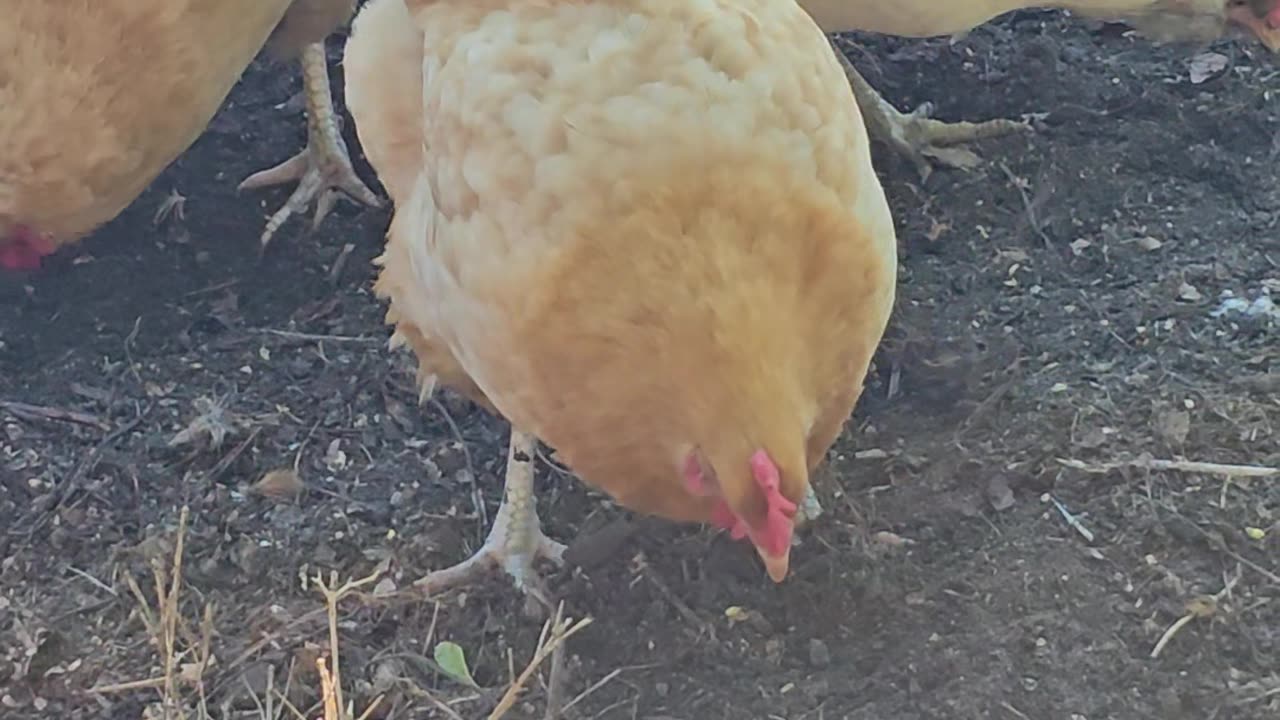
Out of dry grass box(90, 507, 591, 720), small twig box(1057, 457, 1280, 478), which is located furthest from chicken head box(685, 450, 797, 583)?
small twig box(1057, 457, 1280, 478)

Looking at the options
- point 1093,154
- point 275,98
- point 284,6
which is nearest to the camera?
point 284,6

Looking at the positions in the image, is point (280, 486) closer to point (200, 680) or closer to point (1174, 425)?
point (200, 680)

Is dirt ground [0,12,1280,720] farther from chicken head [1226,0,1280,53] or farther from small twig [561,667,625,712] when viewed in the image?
chicken head [1226,0,1280,53]

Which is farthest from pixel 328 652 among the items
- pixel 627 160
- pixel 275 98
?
pixel 275 98

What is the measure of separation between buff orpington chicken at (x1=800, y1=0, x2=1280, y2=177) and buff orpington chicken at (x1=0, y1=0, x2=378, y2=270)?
39.5 inches

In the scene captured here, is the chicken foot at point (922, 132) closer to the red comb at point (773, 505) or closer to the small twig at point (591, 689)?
the small twig at point (591, 689)

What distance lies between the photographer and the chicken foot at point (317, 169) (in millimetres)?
2967

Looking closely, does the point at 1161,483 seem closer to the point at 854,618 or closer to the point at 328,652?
the point at 854,618

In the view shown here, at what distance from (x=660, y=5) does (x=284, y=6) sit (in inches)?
41.6

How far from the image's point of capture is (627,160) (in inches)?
66.5

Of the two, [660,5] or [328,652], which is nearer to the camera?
[660,5]

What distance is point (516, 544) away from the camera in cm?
227

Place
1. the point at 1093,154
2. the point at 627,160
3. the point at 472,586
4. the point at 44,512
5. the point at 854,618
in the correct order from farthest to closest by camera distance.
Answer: the point at 1093,154 → the point at 44,512 → the point at 472,586 → the point at 854,618 → the point at 627,160

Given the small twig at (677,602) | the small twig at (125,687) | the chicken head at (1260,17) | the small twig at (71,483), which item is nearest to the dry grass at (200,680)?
the small twig at (125,687)
